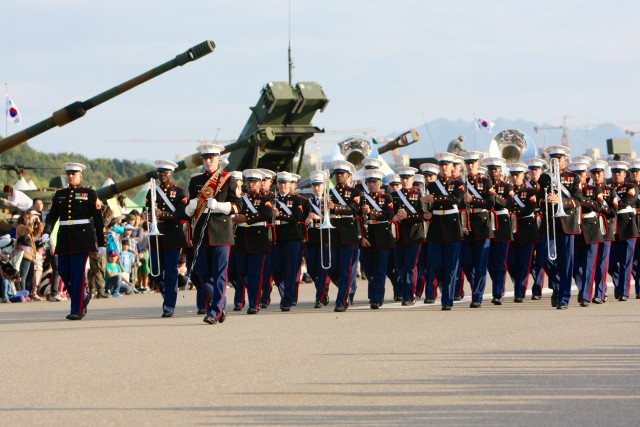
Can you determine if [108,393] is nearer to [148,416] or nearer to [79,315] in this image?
[148,416]

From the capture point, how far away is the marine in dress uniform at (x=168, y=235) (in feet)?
55.4

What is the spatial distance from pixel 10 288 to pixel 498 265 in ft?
26.0

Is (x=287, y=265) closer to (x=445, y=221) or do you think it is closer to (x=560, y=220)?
(x=445, y=221)

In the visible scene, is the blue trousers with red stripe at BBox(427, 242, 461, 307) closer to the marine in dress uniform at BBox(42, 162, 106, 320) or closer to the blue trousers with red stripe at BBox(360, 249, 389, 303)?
the blue trousers with red stripe at BBox(360, 249, 389, 303)

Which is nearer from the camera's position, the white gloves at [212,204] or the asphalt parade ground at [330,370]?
the asphalt parade ground at [330,370]

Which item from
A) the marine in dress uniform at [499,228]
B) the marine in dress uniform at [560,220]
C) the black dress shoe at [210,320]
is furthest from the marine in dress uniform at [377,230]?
the black dress shoe at [210,320]

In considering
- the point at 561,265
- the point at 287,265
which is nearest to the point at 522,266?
the point at 561,265

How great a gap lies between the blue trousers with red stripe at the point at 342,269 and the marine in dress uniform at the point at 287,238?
51cm

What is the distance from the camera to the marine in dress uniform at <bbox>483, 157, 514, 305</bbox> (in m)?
18.1

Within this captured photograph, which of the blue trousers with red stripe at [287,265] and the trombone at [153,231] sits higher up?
the trombone at [153,231]

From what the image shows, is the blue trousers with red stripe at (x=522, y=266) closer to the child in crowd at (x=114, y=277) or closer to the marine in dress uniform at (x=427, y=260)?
the marine in dress uniform at (x=427, y=260)

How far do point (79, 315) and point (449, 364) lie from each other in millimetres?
6748

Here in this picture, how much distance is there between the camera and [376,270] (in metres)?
18.5

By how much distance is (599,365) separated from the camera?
1065cm
